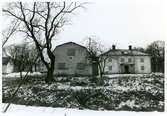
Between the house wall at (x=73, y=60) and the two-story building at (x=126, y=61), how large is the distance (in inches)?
5.8

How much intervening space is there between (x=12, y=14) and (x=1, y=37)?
236 mm

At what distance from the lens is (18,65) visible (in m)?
2.67

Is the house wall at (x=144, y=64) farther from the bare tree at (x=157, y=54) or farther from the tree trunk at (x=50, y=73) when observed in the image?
the tree trunk at (x=50, y=73)

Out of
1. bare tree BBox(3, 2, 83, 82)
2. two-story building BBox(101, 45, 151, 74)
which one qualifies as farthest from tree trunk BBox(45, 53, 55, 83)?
two-story building BBox(101, 45, 151, 74)

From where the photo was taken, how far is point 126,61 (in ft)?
7.89

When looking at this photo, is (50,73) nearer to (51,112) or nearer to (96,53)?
(51,112)

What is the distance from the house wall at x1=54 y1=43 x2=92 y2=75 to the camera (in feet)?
8.18

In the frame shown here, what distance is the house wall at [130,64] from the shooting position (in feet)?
7.70

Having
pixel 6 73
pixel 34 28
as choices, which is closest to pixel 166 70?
pixel 34 28

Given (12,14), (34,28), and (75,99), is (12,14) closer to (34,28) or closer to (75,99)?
(34,28)

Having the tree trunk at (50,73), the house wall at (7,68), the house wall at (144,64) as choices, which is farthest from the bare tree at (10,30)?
the house wall at (144,64)

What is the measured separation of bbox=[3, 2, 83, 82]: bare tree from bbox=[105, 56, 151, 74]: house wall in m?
0.50

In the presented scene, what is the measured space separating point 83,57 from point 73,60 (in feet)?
0.28

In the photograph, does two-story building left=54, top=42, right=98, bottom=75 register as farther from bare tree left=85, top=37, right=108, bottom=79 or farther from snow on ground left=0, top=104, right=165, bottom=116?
snow on ground left=0, top=104, right=165, bottom=116
